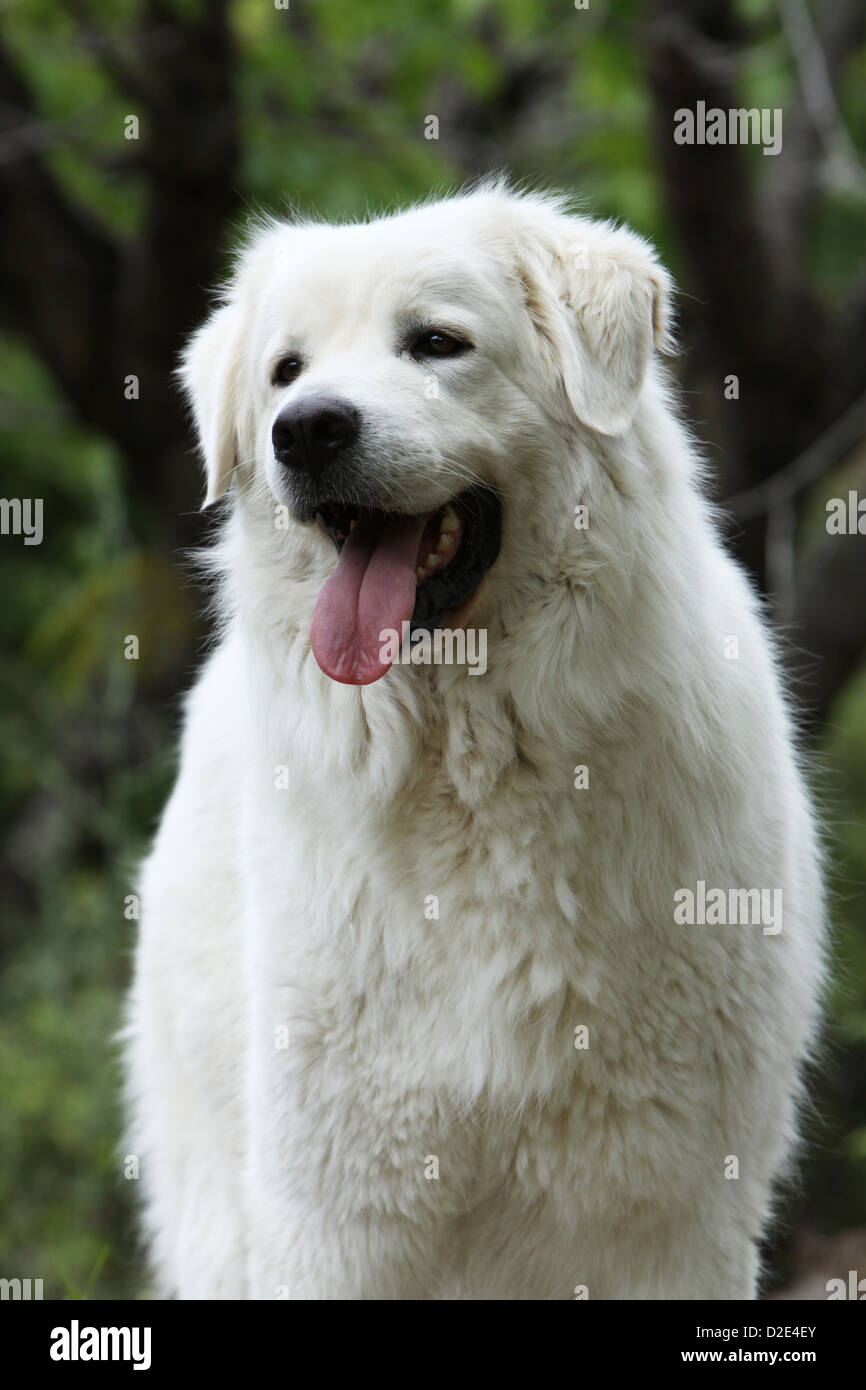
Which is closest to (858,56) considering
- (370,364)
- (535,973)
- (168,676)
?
(168,676)

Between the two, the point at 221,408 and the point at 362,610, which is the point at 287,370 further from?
the point at 362,610

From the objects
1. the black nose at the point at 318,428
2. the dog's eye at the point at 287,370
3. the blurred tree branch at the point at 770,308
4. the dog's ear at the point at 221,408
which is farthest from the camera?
the blurred tree branch at the point at 770,308

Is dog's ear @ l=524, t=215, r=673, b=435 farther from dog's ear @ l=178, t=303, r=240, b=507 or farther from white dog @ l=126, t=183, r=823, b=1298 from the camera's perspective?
dog's ear @ l=178, t=303, r=240, b=507

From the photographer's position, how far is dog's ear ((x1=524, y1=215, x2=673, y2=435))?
3.15 m

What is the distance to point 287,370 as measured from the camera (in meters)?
3.39

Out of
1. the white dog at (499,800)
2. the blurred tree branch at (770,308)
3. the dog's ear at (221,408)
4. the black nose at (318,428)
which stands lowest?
the white dog at (499,800)

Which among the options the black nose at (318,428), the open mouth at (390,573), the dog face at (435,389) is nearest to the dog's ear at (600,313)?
the dog face at (435,389)

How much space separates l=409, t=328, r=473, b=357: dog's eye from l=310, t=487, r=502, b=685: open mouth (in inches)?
11.8

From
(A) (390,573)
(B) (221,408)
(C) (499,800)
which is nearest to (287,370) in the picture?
(B) (221,408)

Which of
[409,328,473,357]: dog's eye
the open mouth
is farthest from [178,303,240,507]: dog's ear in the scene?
[409,328,473,357]: dog's eye

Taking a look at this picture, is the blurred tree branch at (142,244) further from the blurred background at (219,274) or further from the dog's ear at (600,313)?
the dog's ear at (600,313)

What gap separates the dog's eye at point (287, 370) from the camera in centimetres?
336

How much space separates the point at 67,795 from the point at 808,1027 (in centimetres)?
552

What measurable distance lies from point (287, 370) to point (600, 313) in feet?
2.29
